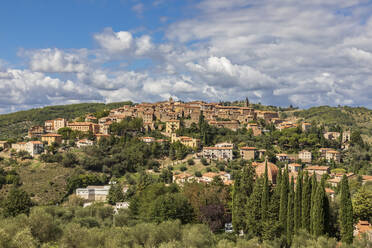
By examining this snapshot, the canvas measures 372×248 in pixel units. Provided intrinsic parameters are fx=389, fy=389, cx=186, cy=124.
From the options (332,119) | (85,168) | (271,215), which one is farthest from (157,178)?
(332,119)

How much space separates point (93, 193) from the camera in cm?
6128

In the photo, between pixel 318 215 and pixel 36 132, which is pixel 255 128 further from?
pixel 318 215

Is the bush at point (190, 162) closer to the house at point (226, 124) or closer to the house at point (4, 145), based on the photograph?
the house at point (226, 124)

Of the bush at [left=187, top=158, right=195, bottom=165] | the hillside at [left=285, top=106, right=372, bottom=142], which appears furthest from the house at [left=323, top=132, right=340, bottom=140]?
the bush at [left=187, top=158, right=195, bottom=165]

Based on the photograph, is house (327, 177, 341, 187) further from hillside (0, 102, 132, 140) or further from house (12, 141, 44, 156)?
hillside (0, 102, 132, 140)

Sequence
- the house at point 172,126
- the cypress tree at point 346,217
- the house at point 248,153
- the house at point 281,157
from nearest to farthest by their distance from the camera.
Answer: the cypress tree at point 346,217, the house at point 281,157, the house at point 248,153, the house at point 172,126

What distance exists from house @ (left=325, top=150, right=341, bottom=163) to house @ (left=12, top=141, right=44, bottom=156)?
185 ft

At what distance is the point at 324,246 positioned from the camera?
89.9 feet

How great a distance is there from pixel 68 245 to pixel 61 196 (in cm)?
3476

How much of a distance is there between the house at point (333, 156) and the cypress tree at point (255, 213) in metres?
44.5

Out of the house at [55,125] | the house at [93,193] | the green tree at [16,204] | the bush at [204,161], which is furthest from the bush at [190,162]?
the house at [55,125]

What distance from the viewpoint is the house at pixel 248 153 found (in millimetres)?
75062

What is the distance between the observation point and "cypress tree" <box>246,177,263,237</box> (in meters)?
35.0

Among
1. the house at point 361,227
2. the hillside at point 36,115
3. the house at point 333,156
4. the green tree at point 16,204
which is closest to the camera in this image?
the house at point 361,227
